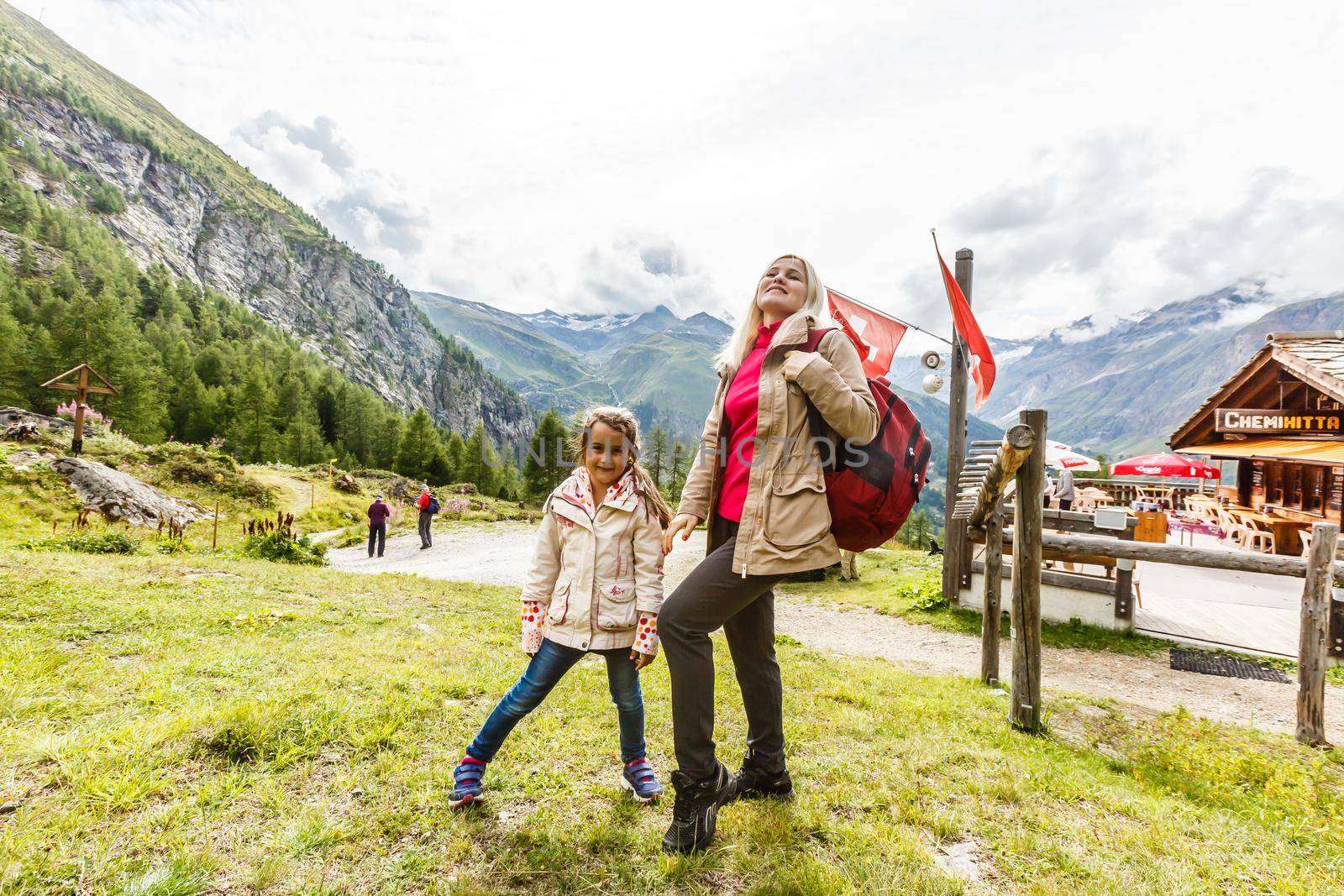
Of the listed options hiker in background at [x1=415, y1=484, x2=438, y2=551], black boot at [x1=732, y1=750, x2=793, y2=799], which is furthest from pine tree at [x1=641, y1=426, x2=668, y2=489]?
black boot at [x1=732, y1=750, x2=793, y2=799]

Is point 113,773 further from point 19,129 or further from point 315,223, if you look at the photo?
point 315,223

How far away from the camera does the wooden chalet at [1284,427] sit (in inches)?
600

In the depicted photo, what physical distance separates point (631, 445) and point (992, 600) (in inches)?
221

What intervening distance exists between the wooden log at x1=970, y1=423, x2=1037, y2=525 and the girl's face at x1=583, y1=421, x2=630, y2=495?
313cm

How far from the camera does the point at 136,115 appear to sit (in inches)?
6964

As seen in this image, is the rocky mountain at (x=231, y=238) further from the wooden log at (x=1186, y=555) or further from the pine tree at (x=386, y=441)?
the wooden log at (x=1186, y=555)

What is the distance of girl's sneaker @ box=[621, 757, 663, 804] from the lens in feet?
10.4

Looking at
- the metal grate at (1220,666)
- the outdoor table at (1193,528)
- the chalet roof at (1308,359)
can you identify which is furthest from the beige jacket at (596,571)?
the outdoor table at (1193,528)

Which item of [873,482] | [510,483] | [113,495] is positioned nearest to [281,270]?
[510,483]

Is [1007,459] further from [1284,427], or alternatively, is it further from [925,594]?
[1284,427]

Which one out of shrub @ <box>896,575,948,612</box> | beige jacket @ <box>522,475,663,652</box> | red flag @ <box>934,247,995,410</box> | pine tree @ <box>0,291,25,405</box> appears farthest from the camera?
pine tree @ <box>0,291,25,405</box>

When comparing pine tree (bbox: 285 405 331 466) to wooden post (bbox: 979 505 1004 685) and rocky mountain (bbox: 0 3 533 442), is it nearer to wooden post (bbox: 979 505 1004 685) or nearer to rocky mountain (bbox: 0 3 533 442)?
rocky mountain (bbox: 0 3 533 442)

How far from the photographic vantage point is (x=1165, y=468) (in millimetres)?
22391

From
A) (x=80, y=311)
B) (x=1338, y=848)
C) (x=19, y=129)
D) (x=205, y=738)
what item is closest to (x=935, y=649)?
(x=1338, y=848)
